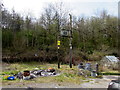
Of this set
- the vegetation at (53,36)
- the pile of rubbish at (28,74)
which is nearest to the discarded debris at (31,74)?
the pile of rubbish at (28,74)

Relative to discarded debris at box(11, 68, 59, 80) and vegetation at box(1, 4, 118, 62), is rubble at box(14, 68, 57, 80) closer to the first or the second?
discarded debris at box(11, 68, 59, 80)

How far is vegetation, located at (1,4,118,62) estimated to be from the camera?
1911cm

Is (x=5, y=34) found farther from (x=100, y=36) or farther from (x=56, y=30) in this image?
(x=100, y=36)

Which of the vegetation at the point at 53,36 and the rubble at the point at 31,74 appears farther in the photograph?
the vegetation at the point at 53,36

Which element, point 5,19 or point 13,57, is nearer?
point 13,57

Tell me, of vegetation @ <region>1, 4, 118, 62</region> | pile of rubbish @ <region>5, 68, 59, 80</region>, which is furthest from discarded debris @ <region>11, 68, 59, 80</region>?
vegetation @ <region>1, 4, 118, 62</region>

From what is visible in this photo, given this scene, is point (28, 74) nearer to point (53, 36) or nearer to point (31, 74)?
point (31, 74)

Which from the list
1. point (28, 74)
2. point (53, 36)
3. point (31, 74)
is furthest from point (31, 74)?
point (53, 36)

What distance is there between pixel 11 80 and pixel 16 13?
2103 centimetres

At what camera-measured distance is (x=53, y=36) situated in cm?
2172

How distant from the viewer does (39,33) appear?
22.7 meters

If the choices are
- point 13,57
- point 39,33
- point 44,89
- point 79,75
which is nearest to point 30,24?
point 39,33

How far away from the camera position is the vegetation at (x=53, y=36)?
62.7ft

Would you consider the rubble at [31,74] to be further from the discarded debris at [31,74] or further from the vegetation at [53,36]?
the vegetation at [53,36]
